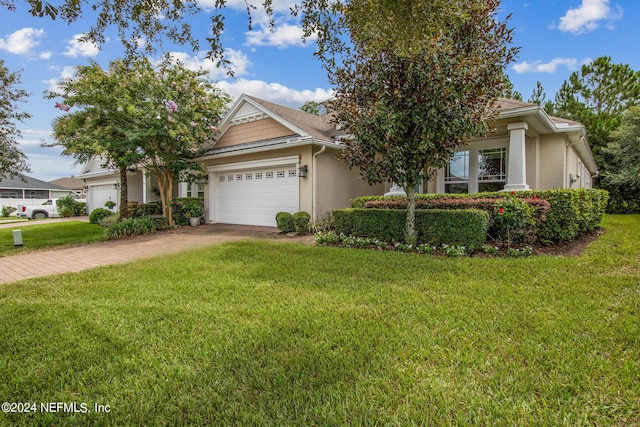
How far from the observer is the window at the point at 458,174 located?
1119cm

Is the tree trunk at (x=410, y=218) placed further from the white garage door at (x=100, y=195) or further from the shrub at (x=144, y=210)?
the white garage door at (x=100, y=195)

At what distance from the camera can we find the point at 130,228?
11430 millimetres

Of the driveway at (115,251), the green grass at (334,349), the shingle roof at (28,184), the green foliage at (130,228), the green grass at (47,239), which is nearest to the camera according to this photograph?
the green grass at (334,349)

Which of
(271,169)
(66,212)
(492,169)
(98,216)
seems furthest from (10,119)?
(492,169)

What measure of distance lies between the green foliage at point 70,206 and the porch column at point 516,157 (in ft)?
89.8

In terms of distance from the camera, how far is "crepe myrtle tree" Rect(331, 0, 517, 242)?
255 inches

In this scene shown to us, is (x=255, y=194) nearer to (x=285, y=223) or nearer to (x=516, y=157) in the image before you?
(x=285, y=223)

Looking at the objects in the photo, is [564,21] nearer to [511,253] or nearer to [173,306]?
[511,253]

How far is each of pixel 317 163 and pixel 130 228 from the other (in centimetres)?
716

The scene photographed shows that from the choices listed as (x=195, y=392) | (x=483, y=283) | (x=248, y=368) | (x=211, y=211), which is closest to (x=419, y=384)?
(x=248, y=368)

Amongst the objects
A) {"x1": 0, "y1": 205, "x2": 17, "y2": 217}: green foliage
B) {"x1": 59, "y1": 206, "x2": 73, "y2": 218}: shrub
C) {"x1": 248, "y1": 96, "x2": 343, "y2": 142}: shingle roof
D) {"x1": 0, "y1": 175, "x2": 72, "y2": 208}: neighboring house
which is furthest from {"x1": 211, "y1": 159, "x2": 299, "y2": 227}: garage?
{"x1": 0, "y1": 175, "x2": 72, "y2": 208}: neighboring house

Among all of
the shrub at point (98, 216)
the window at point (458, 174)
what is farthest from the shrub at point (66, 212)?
the window at point (458, 174)

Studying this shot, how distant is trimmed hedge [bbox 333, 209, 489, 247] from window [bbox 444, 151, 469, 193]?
172 inches

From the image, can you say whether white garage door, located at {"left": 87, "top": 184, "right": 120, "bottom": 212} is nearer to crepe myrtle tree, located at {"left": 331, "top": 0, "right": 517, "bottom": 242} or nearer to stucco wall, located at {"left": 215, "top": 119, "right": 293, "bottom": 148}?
stucco wall, located at {"left": 215, "top": 119, "right": 293, "bottom": 148}
